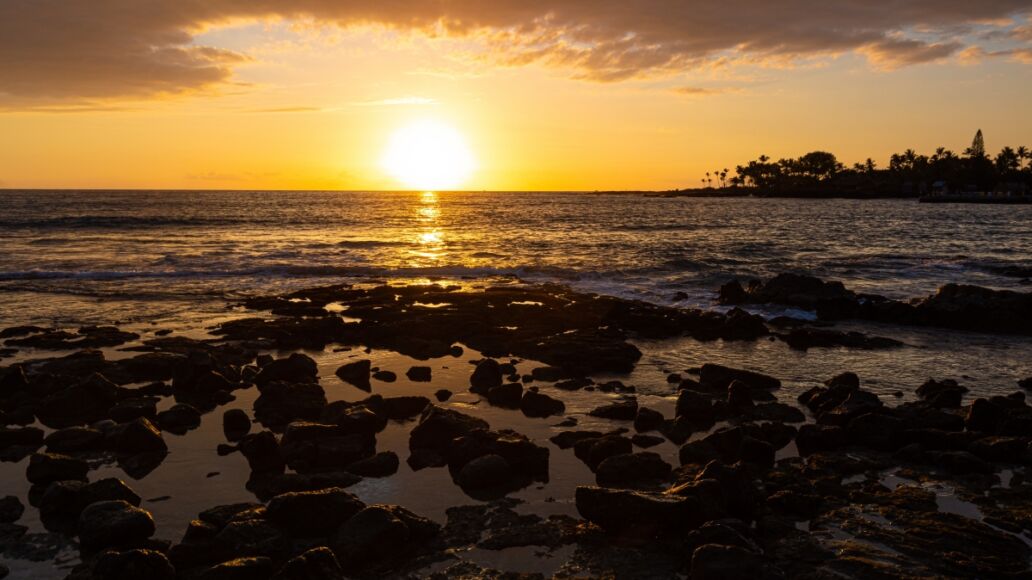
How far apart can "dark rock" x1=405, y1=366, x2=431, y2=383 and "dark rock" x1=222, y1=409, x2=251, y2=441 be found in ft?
15.1

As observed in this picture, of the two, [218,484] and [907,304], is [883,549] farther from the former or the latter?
[907,304]

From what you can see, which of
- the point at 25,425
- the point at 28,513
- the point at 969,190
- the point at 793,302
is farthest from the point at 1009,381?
the point at 969,190

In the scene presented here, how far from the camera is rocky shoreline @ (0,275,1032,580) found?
314 inches

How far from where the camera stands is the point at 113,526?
814 cm

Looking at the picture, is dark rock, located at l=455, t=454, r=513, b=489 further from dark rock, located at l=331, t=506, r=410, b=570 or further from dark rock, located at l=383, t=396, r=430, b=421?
dark rock, located at l=383, t=396, r=430, b=421

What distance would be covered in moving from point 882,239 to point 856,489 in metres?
61.4

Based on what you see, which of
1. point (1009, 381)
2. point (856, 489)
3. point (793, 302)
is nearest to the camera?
point (856, 489)

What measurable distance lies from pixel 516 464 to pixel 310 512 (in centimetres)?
329

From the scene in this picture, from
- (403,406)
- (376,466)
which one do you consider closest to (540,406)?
(403,406)

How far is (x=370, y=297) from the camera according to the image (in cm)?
2955

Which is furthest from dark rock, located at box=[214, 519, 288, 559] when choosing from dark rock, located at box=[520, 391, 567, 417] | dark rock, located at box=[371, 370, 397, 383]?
dark rock, located at box=[371, 370, 397, 383]

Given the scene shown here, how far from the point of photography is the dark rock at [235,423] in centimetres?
1261

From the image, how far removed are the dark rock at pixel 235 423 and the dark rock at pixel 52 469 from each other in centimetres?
257

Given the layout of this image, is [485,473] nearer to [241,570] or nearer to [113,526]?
[241,570]
